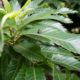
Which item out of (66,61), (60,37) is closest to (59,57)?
(66,61)

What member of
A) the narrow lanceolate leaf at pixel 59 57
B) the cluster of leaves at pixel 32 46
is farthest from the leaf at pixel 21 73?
the narrow lanceolate leaf at pixel 59 57

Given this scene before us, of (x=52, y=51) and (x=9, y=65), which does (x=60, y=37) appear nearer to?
(x=52, y=51)

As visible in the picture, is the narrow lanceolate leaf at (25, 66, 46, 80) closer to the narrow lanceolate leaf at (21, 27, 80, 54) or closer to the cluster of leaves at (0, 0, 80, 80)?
the cluster of leaves at (0, 0, 80, 80)

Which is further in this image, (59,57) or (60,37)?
(59,57)

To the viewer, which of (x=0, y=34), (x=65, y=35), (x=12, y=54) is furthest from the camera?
(x=12, y=54)

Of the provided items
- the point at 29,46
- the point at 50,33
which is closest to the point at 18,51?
the point at 29,46

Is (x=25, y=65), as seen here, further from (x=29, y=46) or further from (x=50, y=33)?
(x=50, y=33)
